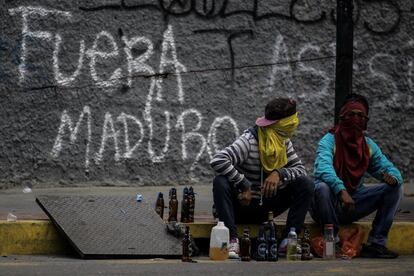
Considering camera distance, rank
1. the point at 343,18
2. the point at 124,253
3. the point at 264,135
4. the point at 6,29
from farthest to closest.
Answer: the point at 6,29 → the point at 343,18 → the point at 264,135 → the point at 124,253

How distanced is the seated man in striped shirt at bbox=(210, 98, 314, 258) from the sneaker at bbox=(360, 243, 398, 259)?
1.89 ft

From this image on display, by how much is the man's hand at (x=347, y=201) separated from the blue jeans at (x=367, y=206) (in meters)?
0.11

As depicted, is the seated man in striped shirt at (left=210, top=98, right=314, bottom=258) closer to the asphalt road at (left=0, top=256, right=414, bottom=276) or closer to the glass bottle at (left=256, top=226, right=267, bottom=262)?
the glass bottle at (left=256, top=226, right=267, bottom=262)

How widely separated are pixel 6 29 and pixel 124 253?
3721 millimetres

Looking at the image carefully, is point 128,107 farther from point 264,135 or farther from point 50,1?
point 264,135

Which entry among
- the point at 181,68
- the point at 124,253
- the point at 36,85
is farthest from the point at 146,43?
the point at 124,253

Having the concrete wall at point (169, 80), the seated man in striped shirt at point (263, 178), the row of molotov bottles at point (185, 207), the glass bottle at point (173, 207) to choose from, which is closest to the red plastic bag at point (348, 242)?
the seated man in striped shirt at point (263, 178)

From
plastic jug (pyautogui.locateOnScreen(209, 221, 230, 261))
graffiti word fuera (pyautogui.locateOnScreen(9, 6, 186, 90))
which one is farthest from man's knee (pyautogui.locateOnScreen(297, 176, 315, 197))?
graffiti word fuera (pyautogui.locateOnScreen(9, 6, 186, 90))

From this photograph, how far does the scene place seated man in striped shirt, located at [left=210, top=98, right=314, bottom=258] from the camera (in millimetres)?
7996

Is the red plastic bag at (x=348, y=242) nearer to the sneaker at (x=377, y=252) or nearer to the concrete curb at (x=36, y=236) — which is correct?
the sneaker at (x=377, y=252)

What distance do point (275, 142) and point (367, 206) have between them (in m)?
0.88

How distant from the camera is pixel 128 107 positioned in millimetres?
10797

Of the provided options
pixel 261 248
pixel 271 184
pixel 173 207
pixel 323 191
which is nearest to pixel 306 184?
pixel 323 191

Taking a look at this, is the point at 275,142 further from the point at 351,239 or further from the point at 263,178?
the point at 351,239
